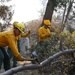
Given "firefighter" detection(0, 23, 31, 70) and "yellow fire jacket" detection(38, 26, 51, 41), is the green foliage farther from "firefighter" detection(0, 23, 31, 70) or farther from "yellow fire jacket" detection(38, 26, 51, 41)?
"firefighter" detection(0, 23, 31, 70)

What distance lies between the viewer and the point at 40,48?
32.9 ft

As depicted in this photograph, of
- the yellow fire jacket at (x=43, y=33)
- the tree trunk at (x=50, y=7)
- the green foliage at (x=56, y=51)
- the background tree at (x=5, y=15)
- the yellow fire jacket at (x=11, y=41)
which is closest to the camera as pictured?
the yellow fire jacket at (x=11, y=41)

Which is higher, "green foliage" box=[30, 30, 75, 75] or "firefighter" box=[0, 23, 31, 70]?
"firefighter" box=[0, 23, 31, 70]

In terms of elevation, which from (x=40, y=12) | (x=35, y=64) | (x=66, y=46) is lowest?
(x=40, y=12)

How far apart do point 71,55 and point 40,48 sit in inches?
87.3

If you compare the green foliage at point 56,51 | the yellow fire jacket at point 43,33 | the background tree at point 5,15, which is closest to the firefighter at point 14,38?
the green foliage at point 56,51

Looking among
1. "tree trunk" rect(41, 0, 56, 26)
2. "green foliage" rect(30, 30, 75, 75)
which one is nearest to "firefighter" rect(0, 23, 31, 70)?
"green foliage" rect(30, 30, 75, 75)

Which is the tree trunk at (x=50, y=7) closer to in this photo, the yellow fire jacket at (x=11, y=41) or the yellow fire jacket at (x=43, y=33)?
the yellow fire jacket at (x=43, y=33)

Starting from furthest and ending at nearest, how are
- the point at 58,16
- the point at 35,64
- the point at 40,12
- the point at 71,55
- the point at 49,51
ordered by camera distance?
the point at 40,12 < the point at 58,16 < the point at 49,51 < the point at 71,55 < the point at 35,64

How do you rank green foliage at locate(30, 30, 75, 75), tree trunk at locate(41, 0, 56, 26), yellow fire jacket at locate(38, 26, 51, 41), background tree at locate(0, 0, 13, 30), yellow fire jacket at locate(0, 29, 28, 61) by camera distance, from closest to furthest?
yellow fire jacket at locate(0, 29, 28, 61), green foliage at locate(30, 30, 75, 75), yellow fire jacket at locate(38, 26, 51, 41), tree trunk at locate(41, 0, 56, 26), background tree at locate(0, 0, 13, 30)

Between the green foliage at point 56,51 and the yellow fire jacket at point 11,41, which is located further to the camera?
the green foliage at point 56,51

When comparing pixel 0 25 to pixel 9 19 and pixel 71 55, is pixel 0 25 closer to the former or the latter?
pixel 9 19

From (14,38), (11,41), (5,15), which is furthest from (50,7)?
(11,41)

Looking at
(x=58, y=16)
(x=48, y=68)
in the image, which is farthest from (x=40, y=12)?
(x=48, y=68)
